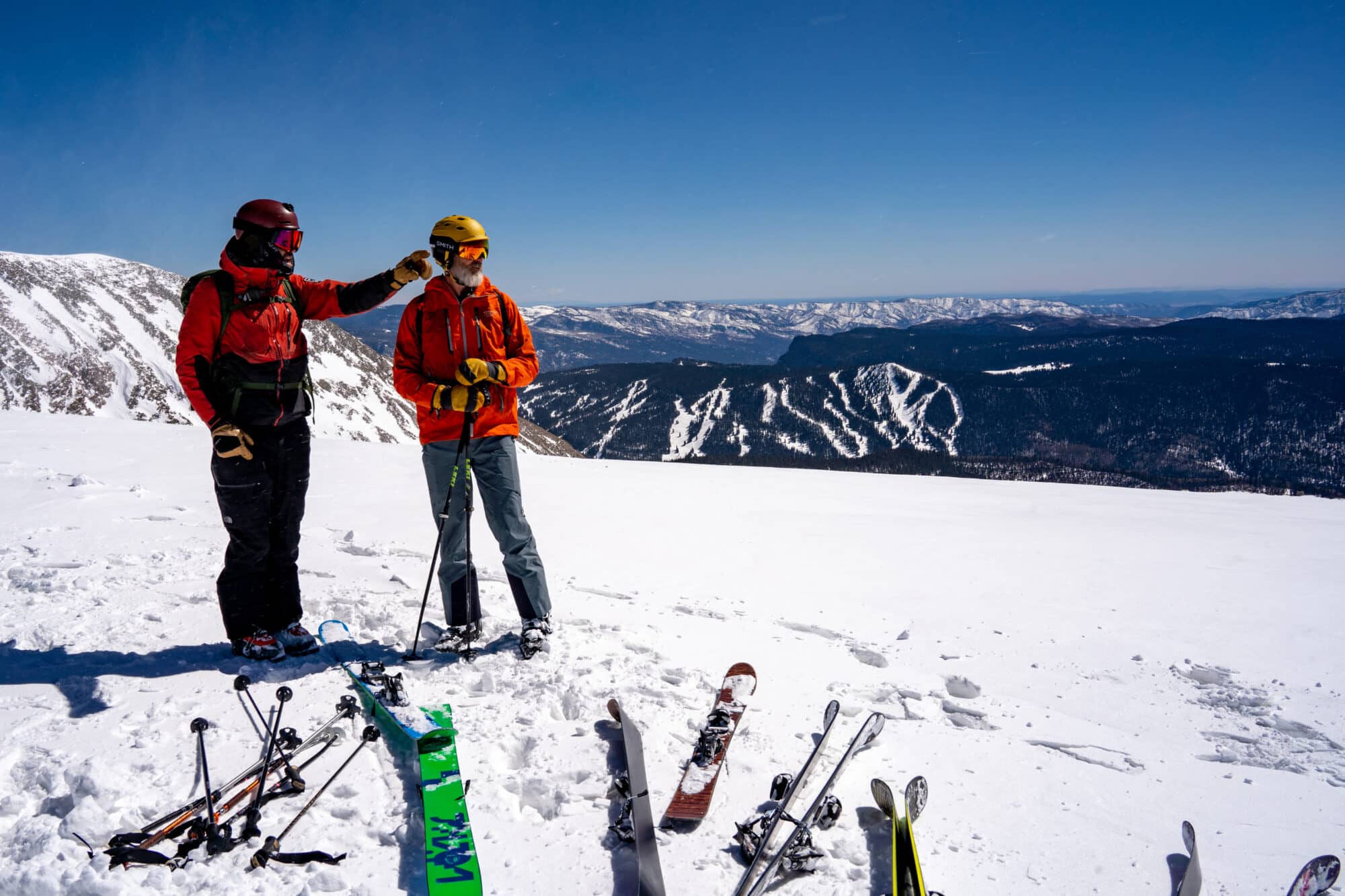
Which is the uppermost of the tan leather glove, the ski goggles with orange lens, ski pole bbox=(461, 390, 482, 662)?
the ski goggles with orange lens

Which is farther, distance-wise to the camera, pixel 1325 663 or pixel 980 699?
pixel 1325 663

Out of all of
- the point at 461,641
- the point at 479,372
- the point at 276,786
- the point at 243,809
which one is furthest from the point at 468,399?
the point at 243,809

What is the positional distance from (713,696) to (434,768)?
1863 mm

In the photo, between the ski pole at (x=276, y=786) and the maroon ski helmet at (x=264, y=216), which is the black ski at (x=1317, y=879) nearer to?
the ski pole at (x=276, y=786)

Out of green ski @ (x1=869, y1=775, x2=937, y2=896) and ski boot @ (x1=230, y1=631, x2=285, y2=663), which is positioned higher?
ski boot @ (x1=230, y1=631, x2=285, y2=663)

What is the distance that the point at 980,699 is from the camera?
491 centimetres

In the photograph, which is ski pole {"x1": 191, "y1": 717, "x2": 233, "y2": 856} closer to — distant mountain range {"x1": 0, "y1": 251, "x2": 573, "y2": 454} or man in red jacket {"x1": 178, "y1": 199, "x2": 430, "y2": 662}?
man in red jacket {"x1": 178, "y1": 199, "x2": 430, "y2": 662}

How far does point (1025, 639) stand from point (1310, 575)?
222 inches

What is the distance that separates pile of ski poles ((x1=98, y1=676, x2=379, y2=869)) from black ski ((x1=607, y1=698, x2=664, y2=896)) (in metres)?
1.24

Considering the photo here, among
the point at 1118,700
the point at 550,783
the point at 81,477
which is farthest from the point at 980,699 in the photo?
the point at 81,477

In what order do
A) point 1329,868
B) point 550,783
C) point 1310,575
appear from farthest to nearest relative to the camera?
point 1310,575 → point 550,783 → point 1329,868

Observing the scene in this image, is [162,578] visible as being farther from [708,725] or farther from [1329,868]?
[1329,868]

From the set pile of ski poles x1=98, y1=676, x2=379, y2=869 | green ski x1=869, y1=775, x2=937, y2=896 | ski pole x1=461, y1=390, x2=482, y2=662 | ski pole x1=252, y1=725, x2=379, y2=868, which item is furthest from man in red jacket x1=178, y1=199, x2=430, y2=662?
green ski x1=869, y1=775, x2=937, y2=896

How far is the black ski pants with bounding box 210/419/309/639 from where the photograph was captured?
14.5 feet
